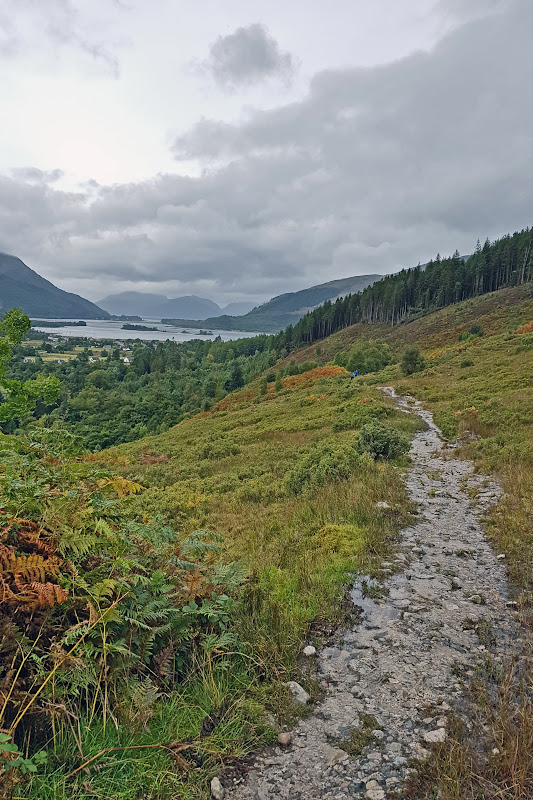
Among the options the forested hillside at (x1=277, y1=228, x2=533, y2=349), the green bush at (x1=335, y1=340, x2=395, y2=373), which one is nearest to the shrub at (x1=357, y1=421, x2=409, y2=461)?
the green bush at (x1=335, y1=340, x2=395, y2=373)

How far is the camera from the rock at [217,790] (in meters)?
2.86

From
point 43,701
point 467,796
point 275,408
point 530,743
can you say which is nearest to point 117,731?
point 43,701

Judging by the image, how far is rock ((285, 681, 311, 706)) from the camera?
12.3 feet

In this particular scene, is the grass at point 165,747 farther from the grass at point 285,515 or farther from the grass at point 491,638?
the grass at point 491,638

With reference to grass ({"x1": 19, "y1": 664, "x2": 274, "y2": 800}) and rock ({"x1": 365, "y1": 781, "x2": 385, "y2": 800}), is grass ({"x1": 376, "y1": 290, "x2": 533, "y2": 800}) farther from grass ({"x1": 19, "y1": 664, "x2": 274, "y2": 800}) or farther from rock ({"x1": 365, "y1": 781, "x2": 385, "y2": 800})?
grass ({"x1": 19, "y1": 664, "x2": 274, "y2": 800})

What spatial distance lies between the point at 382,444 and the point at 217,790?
506 inches

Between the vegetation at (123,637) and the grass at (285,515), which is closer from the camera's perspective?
the vegetation at (123,637)

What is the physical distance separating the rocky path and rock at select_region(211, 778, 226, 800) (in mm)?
52

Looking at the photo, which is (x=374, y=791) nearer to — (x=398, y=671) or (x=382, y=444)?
(x=398, y=671)

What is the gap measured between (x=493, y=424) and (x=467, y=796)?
17153mm

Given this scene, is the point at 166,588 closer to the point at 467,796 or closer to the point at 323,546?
the point at 467,796

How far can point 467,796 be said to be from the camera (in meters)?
2.69

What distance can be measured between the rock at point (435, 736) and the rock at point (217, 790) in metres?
1.67

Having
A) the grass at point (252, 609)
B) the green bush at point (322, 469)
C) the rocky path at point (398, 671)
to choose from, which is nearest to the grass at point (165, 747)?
the grass at point (252, 609)
